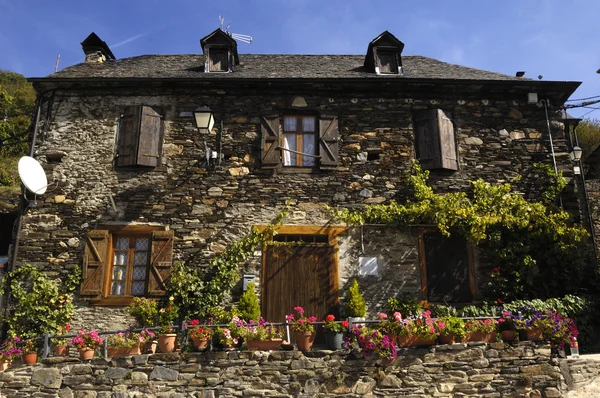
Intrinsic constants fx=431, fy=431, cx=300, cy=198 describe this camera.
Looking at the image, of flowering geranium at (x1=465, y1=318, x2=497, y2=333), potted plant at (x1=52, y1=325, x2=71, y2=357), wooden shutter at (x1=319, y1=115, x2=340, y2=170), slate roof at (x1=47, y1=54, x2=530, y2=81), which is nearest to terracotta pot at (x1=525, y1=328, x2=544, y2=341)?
flowering geranium at (x1=465, y1=318, x2=497, y2=333)

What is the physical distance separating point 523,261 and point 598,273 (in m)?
1.48

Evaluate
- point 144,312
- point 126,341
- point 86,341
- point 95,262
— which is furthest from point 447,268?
point 95,262

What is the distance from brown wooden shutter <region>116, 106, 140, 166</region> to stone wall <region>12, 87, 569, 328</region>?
0.59ft

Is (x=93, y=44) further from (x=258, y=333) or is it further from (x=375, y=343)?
(x=375, y=343)

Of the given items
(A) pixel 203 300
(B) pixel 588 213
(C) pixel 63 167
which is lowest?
(A) pixel 203 300

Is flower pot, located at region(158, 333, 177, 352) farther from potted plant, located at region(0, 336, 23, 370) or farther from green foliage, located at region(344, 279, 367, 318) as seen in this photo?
green foliage, located at region(344, 279, 367, 318)

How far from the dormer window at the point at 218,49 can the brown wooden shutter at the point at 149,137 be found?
193 centimetres

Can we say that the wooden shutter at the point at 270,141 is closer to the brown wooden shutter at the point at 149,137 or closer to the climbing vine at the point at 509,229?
the climbing vine at the point at 509,229

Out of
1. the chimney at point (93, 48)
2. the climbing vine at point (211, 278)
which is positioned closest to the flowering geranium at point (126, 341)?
the climbing vine at point (211, 278)

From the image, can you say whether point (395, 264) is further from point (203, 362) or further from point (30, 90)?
point (30, 90)

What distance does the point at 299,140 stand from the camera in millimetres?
9250

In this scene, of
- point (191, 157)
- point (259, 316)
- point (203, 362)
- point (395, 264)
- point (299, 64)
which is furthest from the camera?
point (299, 64)

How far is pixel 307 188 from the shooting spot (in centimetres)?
883

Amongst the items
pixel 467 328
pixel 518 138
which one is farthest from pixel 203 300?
pixel 518 138
